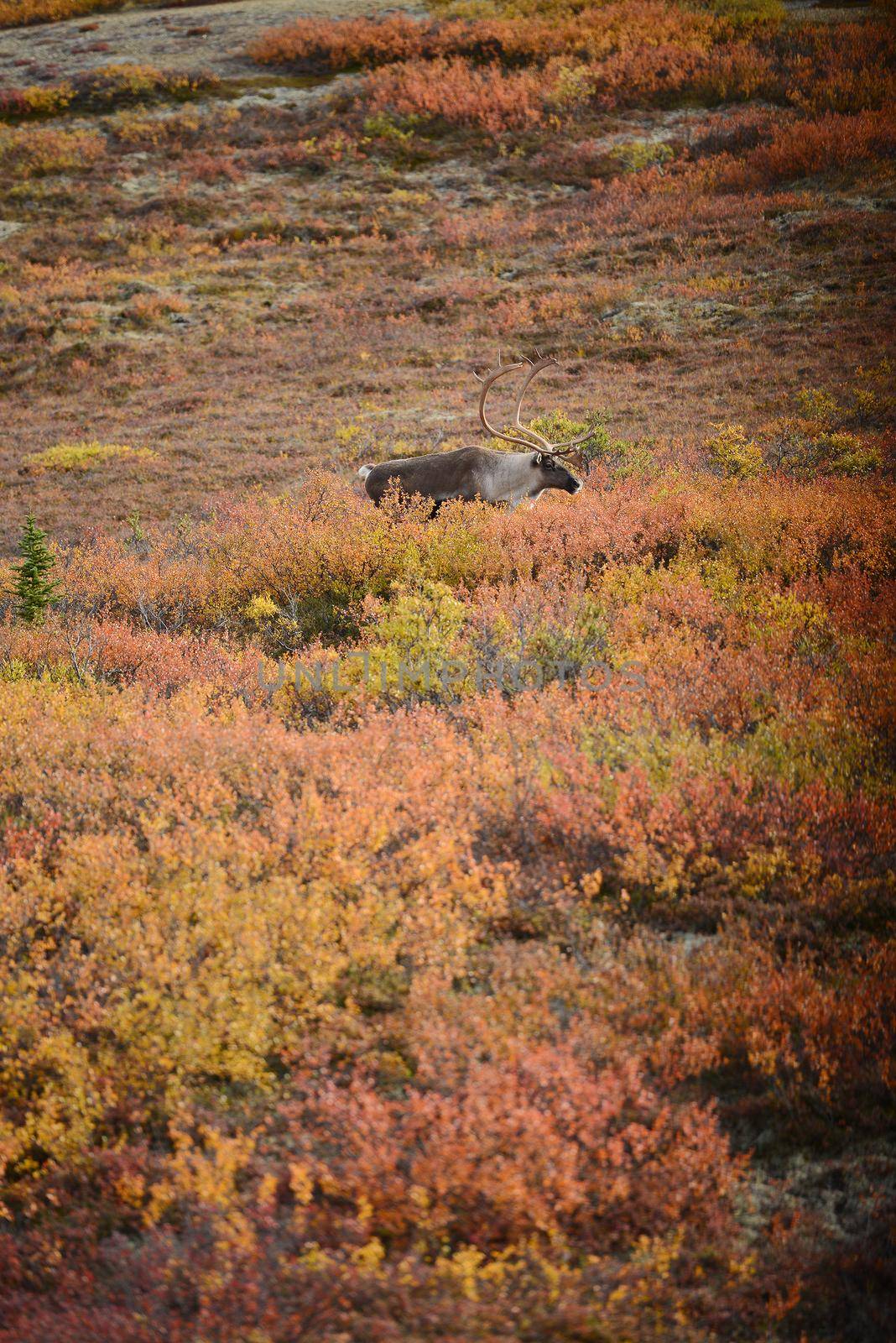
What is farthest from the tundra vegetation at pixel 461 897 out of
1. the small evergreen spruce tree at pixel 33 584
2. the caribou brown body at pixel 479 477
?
the caribou brown body at pixel 479 477

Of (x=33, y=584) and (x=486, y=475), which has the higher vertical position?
(x=486, y=475)

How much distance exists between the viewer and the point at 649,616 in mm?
7547

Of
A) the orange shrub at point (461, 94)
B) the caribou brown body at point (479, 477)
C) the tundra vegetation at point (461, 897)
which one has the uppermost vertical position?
the orange shrub at point (461, 94)

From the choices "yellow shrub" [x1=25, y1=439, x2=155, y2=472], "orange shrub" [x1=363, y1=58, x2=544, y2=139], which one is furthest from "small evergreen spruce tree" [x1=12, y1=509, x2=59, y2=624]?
"orange shrub" [x1=363, y1=58, x2=544, y2=139]

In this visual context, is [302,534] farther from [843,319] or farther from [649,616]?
[843,319]

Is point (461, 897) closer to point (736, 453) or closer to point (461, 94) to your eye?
point (736, 453)

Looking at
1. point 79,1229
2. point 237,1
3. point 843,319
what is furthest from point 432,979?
point 237,1

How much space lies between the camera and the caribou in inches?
457

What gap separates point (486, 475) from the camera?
38.3ft

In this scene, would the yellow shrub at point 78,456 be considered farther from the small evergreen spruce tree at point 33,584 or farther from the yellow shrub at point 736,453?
the yellow shrub at point 736,453

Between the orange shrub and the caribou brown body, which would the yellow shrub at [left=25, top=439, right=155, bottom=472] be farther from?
the orange shrub

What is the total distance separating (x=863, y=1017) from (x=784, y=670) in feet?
10.4

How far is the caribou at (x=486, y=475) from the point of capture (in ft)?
38.1

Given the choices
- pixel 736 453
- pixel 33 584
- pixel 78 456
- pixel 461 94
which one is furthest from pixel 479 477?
pixel 461 94
